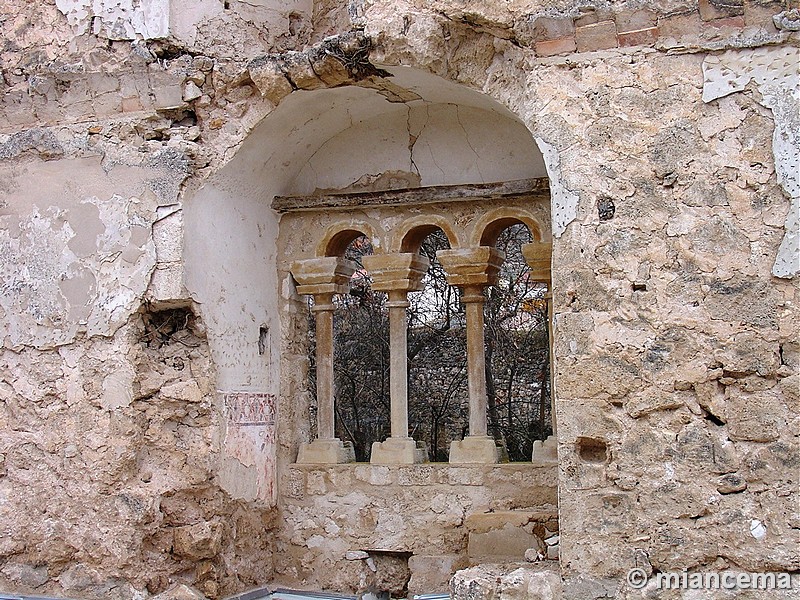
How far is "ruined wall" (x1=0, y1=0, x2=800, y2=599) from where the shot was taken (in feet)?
15.0

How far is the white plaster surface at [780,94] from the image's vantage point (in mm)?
4492

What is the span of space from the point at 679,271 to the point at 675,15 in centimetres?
119

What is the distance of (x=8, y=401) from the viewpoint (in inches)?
231

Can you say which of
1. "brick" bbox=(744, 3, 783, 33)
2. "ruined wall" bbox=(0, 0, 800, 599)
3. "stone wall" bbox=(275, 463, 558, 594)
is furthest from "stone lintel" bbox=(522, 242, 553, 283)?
"brick" bbox=(744, 3, 783, 33)

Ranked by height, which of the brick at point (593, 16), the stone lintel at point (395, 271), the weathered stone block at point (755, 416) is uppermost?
the brick at point (593, 16)

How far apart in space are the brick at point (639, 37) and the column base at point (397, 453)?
2824 millimetres

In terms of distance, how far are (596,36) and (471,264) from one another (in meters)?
1.91

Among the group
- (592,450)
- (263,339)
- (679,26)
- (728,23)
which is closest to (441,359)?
(263,339)

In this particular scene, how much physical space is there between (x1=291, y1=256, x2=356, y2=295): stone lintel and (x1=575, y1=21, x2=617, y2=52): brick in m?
2.45

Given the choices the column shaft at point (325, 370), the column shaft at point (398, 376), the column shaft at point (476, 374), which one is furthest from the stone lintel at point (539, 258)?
the column shaft at point (325, 370)

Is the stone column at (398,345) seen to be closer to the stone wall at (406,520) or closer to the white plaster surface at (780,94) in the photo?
the stone wall at (406,520)

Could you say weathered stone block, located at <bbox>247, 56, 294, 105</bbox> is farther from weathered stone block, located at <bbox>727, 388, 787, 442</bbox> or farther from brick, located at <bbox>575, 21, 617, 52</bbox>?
weathered stone block, located at <bbox>727, 388, 787, 442</bbox>

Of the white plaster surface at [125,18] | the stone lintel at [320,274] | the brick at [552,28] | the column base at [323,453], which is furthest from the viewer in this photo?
the stone lintel at [320,274]

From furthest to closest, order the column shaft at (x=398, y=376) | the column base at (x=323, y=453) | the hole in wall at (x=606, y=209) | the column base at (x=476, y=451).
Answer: the column base at (x=323, y=453) → the column shaft at (x=398, y=376) → the column base at (x=476, y=451) → the hole in wall at (x=606, y=209)
